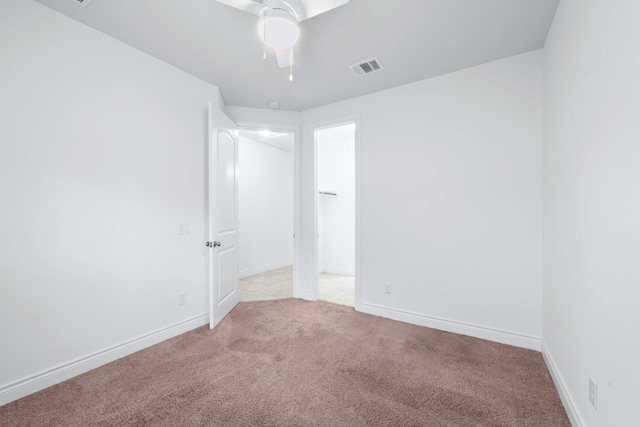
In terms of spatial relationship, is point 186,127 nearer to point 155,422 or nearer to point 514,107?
point 155,422

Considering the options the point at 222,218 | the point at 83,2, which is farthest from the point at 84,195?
the point at 83,2

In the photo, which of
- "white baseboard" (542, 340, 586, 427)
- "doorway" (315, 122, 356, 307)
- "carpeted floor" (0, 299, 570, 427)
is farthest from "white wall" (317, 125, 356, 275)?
"white baseboard" (542, 340, 586, 427)

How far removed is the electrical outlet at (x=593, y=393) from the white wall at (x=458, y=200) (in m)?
Answer: 1.13

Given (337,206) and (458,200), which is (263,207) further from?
(458,200)

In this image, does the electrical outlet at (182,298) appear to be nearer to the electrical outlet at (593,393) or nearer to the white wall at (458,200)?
the white wall at (458,200)

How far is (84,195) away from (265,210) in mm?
3703

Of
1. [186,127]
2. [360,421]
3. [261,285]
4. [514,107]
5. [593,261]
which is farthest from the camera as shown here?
[261,285]

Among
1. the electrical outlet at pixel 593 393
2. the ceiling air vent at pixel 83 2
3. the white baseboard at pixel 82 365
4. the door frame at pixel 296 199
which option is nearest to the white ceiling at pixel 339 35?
the ceiling air vent at pixel 83 2

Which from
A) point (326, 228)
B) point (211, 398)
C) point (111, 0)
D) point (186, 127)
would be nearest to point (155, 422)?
point (211, 398)

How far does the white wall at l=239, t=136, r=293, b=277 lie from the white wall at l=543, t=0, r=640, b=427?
15.0 ft

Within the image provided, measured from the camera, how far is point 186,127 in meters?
2.79

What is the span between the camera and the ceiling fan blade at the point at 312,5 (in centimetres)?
141

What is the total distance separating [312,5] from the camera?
1445mm

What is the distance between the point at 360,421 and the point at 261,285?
3276 millimetres
